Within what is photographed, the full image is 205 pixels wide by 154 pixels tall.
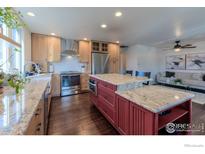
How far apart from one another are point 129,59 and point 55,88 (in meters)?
4.07

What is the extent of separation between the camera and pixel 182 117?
4.69 feet

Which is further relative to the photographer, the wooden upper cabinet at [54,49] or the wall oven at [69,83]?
the wall oven at [69,83]

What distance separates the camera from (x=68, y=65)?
4.35 m

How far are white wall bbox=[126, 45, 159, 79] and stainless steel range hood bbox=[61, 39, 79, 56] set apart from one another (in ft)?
9.88

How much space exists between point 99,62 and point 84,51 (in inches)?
29.9

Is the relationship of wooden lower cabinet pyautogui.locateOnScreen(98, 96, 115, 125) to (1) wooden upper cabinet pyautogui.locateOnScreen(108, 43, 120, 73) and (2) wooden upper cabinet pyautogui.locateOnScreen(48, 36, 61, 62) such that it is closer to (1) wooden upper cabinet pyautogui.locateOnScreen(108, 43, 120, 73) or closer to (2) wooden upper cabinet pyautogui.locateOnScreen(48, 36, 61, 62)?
(2) wooden upper cabinet pyautogui.locateOnScreen(48, 36, 61, 62)

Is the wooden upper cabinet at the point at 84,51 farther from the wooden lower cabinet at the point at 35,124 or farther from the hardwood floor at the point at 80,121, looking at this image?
the wooden lower cabinet at the point at 35,124

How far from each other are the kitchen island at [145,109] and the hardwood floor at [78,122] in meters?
0.21

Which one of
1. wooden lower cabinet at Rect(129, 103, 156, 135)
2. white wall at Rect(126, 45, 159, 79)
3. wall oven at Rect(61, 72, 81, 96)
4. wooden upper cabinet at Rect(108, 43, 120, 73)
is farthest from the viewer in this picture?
white wall at Rect(126, 45, 159, 79)

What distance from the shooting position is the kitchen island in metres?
1.04

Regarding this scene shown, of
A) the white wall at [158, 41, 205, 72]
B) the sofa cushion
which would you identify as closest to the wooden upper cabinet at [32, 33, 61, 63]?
the white wall at [158, 41, 205, 72]

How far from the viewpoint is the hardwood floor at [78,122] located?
5.62 ft

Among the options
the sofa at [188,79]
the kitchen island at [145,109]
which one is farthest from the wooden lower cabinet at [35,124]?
the sofa at [188,79]
